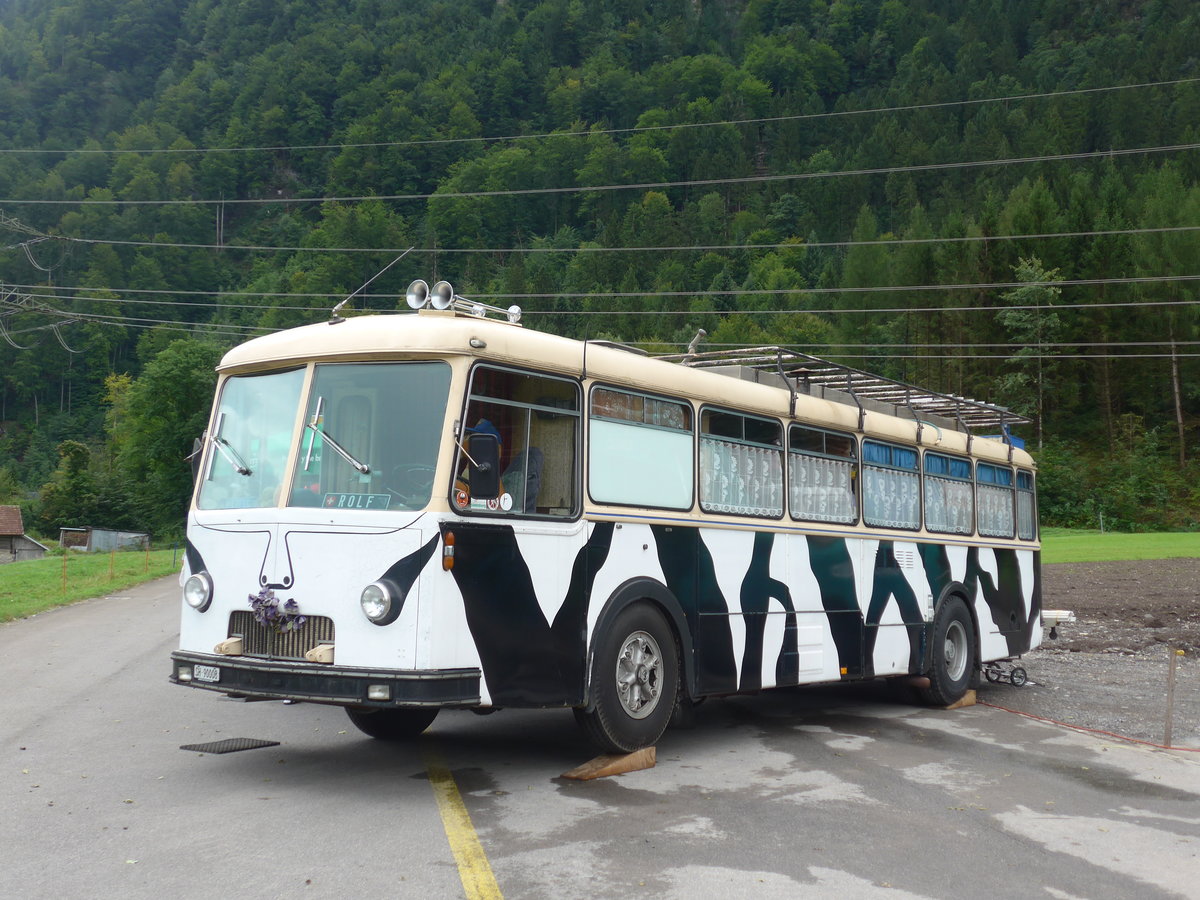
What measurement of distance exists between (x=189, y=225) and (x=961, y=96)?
7433 cm

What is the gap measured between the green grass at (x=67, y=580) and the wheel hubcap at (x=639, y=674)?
49.7 ft

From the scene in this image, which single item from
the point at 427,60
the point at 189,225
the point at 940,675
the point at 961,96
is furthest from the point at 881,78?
the point at 940,675

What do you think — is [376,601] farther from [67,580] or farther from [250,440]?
[67,580]

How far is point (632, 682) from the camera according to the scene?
9.09 meters

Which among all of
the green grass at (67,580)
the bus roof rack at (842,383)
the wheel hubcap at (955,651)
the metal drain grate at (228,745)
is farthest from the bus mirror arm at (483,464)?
the green grass at (67,580)

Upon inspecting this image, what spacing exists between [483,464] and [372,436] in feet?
2.74

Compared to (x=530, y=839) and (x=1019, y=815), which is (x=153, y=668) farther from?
(x=1019, y=815)

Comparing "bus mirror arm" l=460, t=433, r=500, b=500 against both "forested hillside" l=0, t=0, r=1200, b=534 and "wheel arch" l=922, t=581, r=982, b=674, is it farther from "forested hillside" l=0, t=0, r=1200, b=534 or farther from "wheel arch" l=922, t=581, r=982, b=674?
"forested hillside" l=0, t=0, r=1200, b=534

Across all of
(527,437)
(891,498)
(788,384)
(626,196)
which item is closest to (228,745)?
(527,437)

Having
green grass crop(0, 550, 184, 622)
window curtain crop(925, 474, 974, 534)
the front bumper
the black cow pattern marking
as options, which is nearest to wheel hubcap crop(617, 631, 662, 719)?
the black cow pattern marking

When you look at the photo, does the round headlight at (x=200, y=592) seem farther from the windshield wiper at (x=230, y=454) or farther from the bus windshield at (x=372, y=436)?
the bus windshield at (x=372, y=436)

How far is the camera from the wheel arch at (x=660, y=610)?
8.70 meters

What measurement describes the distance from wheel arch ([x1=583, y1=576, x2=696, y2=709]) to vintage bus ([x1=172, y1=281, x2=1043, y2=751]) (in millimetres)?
17

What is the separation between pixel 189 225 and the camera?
119625 millimetres
